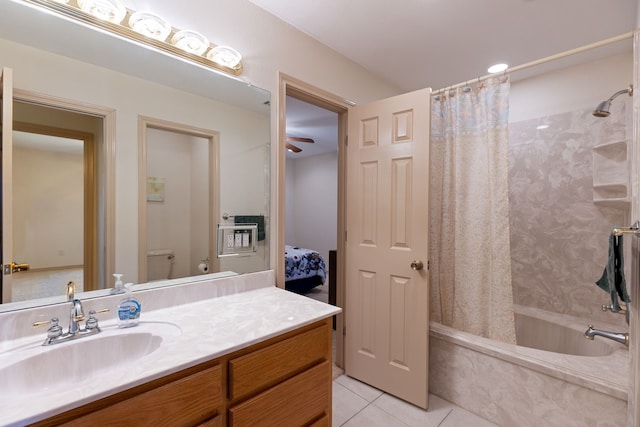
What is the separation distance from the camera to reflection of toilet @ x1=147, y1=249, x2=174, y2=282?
4.27 feet

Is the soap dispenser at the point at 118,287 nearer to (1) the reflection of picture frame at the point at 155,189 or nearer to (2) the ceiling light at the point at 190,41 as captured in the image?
(1) the reflection of picture frame at the point at 155,189

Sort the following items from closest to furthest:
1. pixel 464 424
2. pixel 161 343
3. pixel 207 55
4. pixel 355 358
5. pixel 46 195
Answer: pixel 161 343
pixel 46 195
pixel 207 55
pixel 464 424
pixel 355 358

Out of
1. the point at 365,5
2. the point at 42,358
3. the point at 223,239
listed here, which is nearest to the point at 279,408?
the point at 42,358

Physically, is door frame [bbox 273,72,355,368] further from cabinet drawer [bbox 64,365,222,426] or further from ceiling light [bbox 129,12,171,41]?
cabinet drawer [bbox 64,365,222,426]

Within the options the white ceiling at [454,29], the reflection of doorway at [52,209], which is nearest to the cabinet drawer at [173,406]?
the reflection of doorway at [52,209]

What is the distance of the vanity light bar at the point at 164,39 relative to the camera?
1080mm

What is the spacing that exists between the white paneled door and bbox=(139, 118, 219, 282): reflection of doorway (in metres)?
1.08

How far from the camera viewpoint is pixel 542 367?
1.53 m

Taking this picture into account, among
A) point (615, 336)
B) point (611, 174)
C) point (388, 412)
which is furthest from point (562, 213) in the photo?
point (388, 412)

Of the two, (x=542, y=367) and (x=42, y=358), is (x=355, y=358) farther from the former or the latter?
(x=42, y=358)

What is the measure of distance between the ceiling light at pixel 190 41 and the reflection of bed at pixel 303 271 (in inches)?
117

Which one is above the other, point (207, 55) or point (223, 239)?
point (207, 55)

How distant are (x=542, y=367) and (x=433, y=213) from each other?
3.53 feet

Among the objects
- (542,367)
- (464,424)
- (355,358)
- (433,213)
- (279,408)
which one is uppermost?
(433,213)
